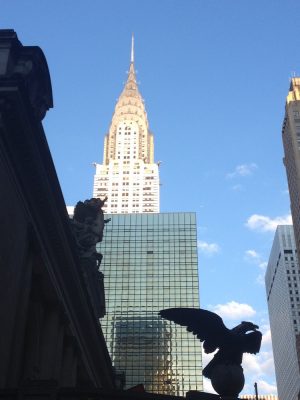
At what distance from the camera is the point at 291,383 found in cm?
16875

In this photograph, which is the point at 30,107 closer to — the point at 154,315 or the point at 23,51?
the point at 23,51

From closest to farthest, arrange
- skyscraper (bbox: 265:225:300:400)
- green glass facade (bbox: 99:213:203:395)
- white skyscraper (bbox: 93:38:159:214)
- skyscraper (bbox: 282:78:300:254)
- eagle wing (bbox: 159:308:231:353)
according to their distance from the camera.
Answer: eagle wing (bbox: 159:308:231:353), green glass facade (bbox: 99:213:203:395), skyscraper (bbox: 282:78:300:254), skyscraper (bbox: 265:225:300:400), white skyscraper (bbox: 93:38:159:214)

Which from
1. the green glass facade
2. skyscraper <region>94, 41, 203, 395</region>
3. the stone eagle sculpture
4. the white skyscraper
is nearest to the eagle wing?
the stone eagle sculpture

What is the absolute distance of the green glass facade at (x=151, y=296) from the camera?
89938 millimetres

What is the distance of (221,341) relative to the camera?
48.0ft

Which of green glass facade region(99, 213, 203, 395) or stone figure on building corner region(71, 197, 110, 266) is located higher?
green glass facade region(99, 213, 203, 395)

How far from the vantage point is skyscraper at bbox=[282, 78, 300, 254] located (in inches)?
4889

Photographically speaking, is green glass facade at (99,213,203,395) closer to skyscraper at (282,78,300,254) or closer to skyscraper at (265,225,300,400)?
skyscraper at (282,78,300,254)

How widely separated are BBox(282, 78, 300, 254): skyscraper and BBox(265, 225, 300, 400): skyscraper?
51374 mm

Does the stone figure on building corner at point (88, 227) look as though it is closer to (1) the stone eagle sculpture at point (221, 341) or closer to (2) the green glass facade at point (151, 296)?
(1) the stone eagle sculpture at point (221, 341)

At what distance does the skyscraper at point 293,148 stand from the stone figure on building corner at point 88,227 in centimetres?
8932

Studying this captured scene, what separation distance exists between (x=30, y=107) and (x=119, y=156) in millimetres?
165726

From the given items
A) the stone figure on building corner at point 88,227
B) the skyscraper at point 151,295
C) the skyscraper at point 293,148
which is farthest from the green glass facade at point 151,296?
the stone figure on building corner at point 88,227

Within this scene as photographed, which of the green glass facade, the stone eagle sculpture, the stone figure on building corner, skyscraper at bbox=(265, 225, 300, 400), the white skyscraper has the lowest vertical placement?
the stone eagle sculpture
